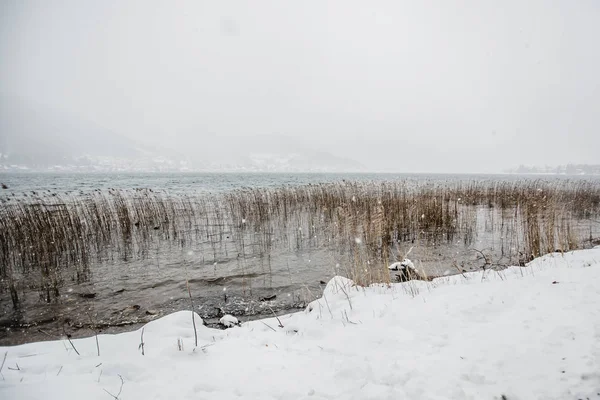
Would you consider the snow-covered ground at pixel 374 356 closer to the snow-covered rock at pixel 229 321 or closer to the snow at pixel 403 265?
the snow-covered rock at pixel 229 321

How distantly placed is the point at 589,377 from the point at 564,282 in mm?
1896

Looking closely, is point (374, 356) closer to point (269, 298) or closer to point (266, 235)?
point (269, 298)

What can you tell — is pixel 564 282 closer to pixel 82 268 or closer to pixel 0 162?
pixel 82 268

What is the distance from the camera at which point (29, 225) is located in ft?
25.8

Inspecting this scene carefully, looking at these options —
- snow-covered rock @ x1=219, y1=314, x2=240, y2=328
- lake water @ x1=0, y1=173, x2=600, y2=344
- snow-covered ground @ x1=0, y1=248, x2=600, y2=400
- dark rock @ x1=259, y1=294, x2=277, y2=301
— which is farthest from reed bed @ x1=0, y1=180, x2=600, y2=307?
snow-covered rock @ x1=219, y1=314, x2=240, y2=328

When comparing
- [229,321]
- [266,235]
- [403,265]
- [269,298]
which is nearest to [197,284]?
[269,298]

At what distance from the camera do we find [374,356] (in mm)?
2340

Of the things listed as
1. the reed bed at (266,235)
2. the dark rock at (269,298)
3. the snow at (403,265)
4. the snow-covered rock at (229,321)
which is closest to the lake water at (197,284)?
the dark rock at (269,298)

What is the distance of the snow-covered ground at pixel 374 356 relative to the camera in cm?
184

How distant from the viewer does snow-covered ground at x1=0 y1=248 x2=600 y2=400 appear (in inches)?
72.6

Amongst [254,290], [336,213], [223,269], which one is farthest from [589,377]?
[336,213]

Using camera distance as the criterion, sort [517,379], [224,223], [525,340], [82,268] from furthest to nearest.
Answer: [224,223] < [82,268] < [525,340] < [517,379]

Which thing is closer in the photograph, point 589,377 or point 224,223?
point 589,377

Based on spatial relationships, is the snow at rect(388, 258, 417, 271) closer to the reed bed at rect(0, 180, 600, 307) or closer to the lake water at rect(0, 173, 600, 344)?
the reed bed at rect(0, 180, 600, 307)
